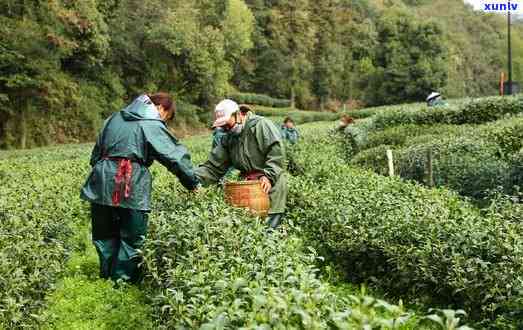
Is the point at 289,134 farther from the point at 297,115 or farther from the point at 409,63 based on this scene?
the point at 409,63

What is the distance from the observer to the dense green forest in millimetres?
31078

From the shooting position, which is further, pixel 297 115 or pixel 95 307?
pixel 297 115

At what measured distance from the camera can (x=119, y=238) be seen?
591 cm

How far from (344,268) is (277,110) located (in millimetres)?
51063

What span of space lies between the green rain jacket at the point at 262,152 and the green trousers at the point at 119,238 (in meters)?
1.11

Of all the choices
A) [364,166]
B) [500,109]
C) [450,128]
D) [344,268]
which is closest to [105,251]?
[344,268]

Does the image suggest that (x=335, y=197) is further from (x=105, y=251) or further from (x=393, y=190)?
(x=105, y=251)

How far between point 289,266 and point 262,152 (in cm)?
235

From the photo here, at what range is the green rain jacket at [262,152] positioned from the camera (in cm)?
591

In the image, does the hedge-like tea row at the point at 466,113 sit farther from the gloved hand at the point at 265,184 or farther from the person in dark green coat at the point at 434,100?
the gloved hand at the point at 265,184

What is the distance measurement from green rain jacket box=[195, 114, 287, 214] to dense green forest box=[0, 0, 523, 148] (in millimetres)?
25464

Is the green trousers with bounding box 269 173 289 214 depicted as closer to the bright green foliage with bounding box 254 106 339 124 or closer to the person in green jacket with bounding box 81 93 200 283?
the person in green jacket with bounding box 81 93 200 283

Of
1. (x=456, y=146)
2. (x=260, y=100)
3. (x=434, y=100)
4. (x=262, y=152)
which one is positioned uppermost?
(x=260, y=100)

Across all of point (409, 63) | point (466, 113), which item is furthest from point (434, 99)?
point (409, 63)
